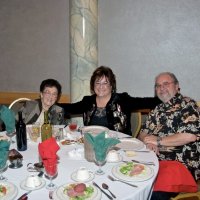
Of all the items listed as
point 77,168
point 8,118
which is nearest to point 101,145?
point 77,168

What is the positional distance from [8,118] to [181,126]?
4.54 ft

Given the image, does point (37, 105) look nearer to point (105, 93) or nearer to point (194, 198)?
point (105, 93)

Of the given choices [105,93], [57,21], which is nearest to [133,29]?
[57,21]

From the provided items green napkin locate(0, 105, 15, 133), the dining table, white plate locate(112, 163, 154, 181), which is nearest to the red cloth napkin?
the dining table

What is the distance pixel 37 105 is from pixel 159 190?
1.48m

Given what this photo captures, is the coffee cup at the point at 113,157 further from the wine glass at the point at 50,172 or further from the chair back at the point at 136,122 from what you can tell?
the chair back at the point at 136,122

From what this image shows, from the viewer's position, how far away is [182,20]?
400 cm

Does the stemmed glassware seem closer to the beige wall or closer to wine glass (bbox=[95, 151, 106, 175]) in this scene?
wine glass (bbox=[95, 151, 106, 175])

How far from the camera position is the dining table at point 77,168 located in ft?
4.66

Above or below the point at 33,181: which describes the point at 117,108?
above

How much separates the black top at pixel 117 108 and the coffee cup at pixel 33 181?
1.35 metres

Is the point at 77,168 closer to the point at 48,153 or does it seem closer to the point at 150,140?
the point at 48,153

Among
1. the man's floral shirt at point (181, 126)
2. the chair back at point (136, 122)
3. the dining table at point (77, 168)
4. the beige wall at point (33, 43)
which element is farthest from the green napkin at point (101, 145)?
the beige wall at point (33, 43)

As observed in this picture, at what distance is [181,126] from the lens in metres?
2.31
